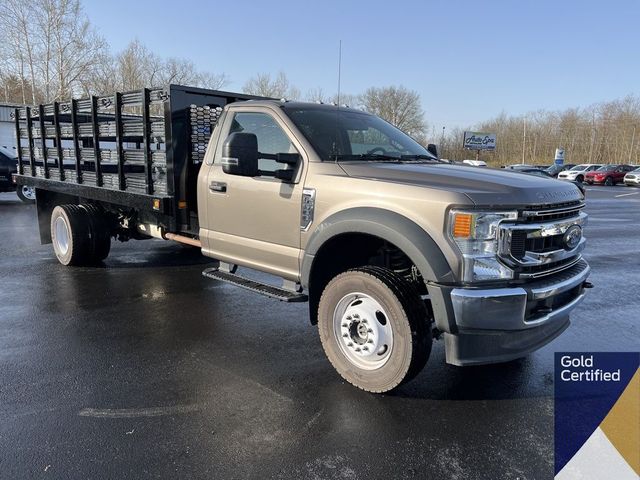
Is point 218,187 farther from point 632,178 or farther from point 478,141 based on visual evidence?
point 478,141

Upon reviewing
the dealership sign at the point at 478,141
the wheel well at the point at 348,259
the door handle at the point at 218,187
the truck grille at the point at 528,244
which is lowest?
the wheel well at the point at 348,259

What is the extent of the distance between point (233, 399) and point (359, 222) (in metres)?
1.54

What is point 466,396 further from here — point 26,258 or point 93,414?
point 26,258

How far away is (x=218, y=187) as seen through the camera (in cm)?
478

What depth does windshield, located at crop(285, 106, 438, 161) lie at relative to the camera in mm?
4312

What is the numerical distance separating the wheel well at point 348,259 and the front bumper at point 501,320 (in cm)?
72

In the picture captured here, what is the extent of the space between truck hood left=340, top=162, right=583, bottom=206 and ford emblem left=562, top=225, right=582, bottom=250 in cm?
21

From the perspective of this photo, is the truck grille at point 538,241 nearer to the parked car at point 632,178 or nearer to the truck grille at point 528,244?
the truck grille at point 528,244

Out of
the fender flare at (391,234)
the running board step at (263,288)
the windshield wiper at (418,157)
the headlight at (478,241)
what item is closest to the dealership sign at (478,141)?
the windshield wiper at (418,157)

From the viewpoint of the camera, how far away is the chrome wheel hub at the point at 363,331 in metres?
3.56

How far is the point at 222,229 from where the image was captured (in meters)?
4.86

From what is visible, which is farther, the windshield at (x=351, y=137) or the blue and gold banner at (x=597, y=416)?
the windshield at (x=351, y=137)

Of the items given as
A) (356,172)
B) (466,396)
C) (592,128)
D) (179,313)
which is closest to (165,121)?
(179,313)

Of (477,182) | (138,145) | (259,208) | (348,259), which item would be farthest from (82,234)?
(477,182)
